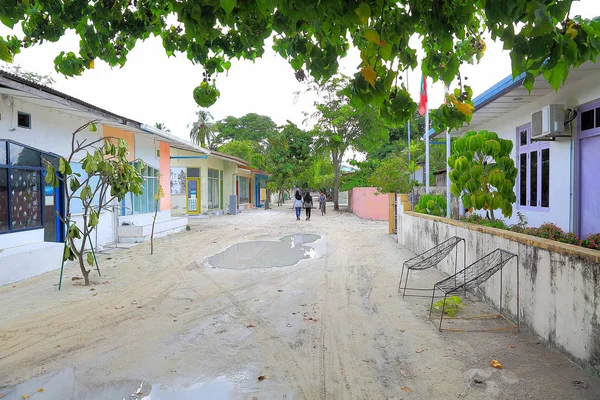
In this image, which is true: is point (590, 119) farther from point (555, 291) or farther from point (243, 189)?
point (243, 189)

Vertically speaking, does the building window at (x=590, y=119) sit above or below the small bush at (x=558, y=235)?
above

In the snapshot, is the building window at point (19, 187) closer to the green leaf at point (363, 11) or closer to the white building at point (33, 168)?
the white building at point (33, 168)

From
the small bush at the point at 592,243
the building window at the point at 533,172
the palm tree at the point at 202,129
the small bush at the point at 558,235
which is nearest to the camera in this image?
the small bush at the point at 592,243

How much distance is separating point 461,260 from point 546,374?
11.3 ft

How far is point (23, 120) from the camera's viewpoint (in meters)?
8.52

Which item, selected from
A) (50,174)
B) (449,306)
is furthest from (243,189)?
(449,306)

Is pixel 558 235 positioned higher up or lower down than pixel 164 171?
lower down

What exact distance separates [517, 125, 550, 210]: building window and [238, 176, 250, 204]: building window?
23.6m

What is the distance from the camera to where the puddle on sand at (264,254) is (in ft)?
29.6

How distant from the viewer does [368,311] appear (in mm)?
→ 5594

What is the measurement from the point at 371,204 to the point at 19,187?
16.1 meters

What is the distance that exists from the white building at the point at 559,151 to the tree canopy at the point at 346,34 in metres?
2.98

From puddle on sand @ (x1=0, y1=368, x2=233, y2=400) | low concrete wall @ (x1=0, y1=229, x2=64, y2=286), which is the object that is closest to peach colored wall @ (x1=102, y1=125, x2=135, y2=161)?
low concrete wall @ (x1=0, y1=229, x2=64, y2=286)

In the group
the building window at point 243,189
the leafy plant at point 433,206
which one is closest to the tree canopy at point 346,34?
the leafy plant at point 433,206
